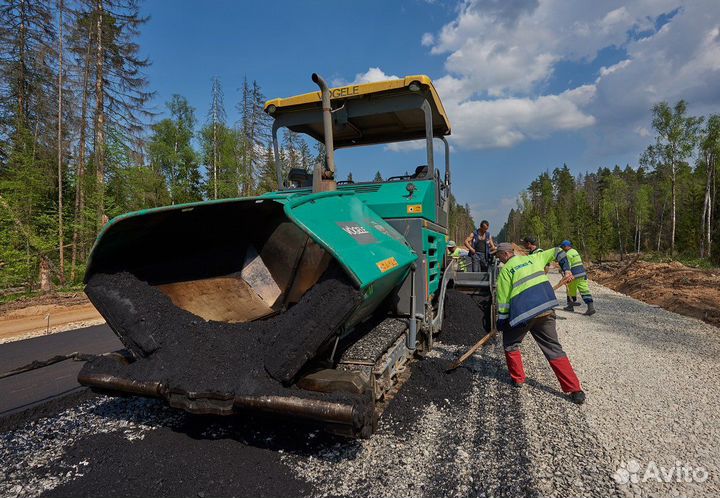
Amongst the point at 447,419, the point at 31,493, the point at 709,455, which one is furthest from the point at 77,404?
the point at 709,455

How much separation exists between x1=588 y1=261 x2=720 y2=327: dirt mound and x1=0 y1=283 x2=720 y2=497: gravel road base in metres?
5.74

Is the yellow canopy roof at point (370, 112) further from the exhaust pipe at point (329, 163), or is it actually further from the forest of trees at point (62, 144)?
the forest of trees at point (62, 144)

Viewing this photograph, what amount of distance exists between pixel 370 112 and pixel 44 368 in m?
5.11

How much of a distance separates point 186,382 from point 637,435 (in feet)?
10.4

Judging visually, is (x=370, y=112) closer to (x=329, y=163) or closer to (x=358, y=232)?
(x=329, y=163)

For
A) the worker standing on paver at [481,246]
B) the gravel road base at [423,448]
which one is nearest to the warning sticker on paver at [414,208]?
the gravel road base at [423,448]

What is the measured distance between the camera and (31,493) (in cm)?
220

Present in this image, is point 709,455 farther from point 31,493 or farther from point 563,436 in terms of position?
point 31,493

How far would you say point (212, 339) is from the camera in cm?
260

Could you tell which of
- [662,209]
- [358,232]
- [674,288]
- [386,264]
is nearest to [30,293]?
[358,232]

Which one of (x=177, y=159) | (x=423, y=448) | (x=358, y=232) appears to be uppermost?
(x=177, y=159)

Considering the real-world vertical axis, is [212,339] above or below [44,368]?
above

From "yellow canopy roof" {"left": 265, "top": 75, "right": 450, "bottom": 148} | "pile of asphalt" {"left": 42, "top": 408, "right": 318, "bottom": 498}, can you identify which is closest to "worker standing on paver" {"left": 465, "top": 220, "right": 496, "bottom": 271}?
"yellow canopy roof" {"left": 265, "top": 75, "right": 450, "bottom": 148}

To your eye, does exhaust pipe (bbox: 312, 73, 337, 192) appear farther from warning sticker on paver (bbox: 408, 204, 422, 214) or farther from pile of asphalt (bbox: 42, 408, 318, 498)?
pile of asphalt (bbox: 42, 408, 318, 498)
